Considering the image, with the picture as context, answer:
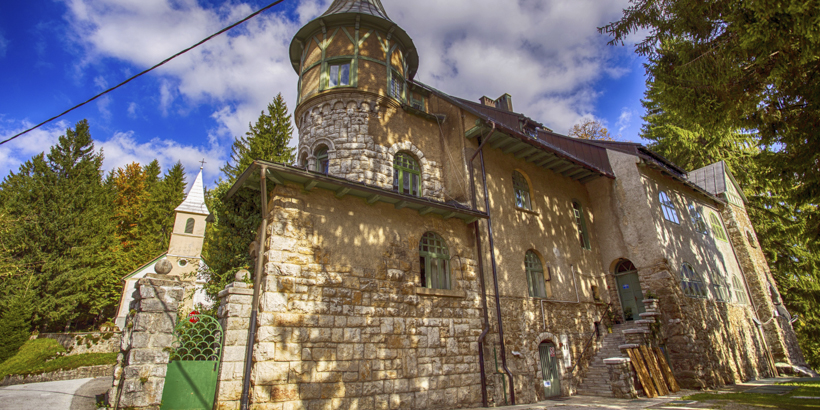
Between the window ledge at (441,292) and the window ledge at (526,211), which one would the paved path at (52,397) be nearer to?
the window ledge at (441,292)

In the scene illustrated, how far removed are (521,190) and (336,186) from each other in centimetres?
759

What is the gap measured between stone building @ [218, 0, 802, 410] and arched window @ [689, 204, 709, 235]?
108mm

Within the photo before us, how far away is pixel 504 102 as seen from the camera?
19.4 m

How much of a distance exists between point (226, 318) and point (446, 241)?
5.80 meters

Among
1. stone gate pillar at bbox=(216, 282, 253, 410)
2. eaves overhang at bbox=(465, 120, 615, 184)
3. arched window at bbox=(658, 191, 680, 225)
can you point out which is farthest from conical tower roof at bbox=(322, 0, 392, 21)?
arched window at bbox=(658, 191, 680, 225)

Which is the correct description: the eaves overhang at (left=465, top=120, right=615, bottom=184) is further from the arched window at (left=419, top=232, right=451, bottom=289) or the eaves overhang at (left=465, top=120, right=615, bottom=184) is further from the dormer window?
the dormer window

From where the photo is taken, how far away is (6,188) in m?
23.8

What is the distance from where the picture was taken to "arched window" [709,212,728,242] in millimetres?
19469

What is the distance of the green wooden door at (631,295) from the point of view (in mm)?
14430

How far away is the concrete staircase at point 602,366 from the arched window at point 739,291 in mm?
8651

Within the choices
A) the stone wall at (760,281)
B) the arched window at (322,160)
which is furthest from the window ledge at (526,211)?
the stone wall at (760,281)

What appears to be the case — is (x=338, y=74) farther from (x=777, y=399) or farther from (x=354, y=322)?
(x=777, y=399)

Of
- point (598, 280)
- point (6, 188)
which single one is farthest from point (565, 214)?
point (6, 188)

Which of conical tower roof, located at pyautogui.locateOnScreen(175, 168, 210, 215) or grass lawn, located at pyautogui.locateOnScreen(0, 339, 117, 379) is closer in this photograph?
grass lawn, located at pyautogui.locateOnScreen(0, 339, 117, 379)
